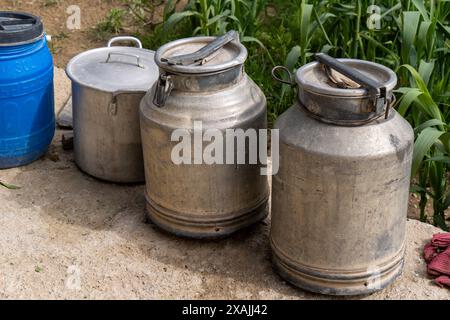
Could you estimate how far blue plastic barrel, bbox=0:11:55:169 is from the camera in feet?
15.4

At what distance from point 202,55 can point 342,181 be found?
88 cm

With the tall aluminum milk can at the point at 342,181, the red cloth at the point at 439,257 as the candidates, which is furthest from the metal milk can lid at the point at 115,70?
the red cloth at the point at 439,257

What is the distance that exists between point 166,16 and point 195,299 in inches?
97.7

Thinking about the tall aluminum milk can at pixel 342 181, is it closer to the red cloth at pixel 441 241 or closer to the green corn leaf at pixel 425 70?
the red cloth at pixel 441 241

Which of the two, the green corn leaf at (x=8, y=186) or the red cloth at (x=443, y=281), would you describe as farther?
the green corn leaf at (x=8, y=186)

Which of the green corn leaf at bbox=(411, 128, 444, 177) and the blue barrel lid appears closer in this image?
the green corn leaf at bbox=(411, 128, 444, 177)

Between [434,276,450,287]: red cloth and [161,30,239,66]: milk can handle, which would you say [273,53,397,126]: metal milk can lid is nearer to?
[161,30,239,66]: milk can handle

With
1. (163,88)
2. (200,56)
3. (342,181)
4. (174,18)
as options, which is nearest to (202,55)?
(200,56)

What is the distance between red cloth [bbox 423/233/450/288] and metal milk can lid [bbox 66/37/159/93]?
5.30 ft

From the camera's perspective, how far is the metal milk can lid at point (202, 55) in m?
3.96

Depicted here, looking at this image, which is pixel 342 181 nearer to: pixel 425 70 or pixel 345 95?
pixel 345 95

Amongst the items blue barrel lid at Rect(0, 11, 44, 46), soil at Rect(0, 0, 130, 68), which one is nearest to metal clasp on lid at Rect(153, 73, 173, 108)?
blue barrel lid at Rect(0, 11, 44, 46)

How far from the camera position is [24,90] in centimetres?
481

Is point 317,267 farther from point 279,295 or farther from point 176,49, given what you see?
point 176,49
